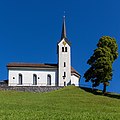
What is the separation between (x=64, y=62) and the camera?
294ft

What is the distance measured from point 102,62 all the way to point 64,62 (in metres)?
17.9

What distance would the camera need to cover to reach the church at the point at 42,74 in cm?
8712

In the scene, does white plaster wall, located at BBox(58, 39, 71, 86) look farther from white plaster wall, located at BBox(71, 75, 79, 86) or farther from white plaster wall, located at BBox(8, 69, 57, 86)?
white plaster wall, located at BBox(8, 69, 57, 86)

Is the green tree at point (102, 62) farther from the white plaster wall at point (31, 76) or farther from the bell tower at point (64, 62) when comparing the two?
the white plaster wall at point (31, 76)

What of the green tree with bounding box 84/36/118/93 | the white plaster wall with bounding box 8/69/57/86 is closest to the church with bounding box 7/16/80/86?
the white plaster wall with bounding box 8/69/57/86

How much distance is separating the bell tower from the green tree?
1307 centimetres

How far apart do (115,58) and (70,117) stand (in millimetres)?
47951

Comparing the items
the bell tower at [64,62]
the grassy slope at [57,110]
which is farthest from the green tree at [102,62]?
the bell tower at [64,62]

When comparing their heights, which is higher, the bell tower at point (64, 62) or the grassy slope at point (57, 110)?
the bell tower at point (64, 62)

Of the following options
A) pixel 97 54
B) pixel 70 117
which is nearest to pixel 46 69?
pixel 97 54

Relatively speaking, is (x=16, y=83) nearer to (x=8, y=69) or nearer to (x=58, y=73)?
(x=8, y=69)

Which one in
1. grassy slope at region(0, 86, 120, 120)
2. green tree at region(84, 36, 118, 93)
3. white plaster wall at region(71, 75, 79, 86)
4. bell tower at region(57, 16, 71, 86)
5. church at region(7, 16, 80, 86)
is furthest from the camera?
white plaster wall at region(71, 75, 79, 86)

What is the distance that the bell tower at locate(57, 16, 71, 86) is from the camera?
87.7m

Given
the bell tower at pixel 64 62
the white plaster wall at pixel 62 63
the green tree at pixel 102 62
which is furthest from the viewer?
the white plaster wall at pixel 62 63
